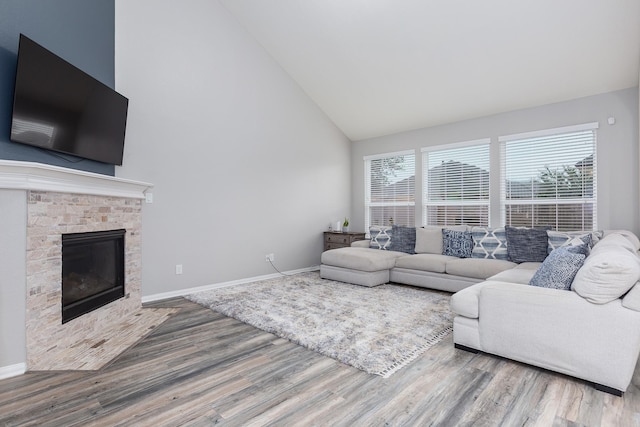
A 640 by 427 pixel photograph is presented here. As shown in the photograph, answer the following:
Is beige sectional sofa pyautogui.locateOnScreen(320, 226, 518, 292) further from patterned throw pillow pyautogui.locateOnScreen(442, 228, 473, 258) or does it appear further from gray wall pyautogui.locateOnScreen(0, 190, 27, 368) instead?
gray wall pyautogui.locateOnScreen(0, 190, 27, 368)

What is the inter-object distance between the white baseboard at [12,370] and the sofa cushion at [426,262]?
13.4ft

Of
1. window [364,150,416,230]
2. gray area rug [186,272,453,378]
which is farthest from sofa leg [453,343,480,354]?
window [364,150,416,230]

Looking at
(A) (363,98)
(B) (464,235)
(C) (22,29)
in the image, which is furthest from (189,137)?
(B) (464,235)

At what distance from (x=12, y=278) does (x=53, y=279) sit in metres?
0.28

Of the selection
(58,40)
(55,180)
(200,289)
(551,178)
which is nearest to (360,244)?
(200,289)

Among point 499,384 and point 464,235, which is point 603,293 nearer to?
point 499,384

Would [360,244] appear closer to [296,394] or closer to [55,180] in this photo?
[296,394]

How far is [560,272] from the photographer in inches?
91.9

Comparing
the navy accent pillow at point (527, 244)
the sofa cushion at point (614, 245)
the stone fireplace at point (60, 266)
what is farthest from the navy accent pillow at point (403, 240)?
the stone fireplace at point (60, 266)

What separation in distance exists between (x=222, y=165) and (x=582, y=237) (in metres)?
4.54

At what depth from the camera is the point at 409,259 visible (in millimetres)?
4773

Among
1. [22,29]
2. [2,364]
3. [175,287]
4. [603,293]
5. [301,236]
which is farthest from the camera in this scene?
[301,236]

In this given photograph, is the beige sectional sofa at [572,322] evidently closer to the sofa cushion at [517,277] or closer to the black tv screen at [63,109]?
the sofa cushion at [517,277]

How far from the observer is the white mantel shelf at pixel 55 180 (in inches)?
85.4
